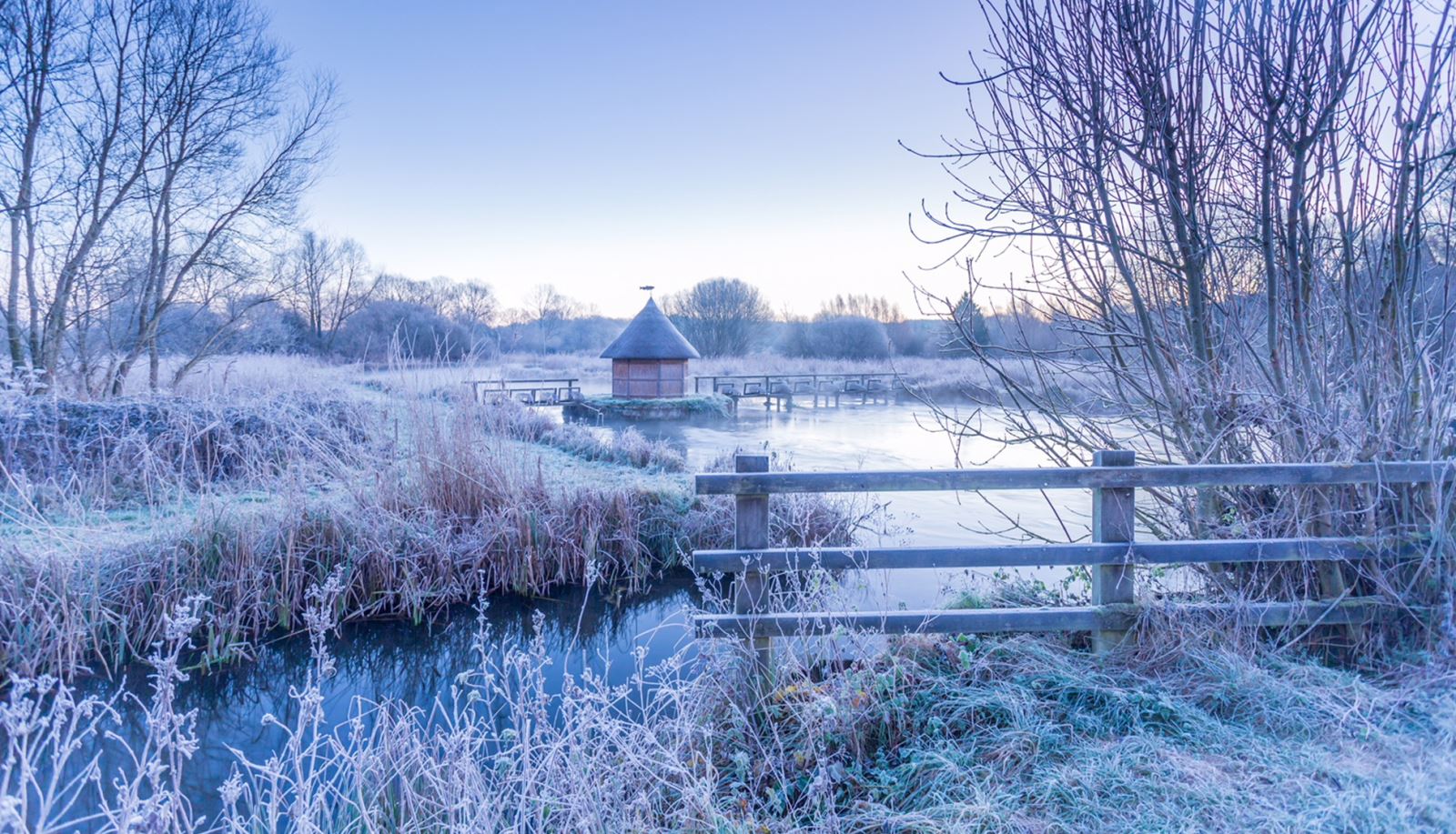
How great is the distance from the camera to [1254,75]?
320 centimetres

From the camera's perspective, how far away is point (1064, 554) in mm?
3150

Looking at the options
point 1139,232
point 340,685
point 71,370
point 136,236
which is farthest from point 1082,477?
point 136,236

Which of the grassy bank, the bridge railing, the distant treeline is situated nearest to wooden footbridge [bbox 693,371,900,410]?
the bridge railing

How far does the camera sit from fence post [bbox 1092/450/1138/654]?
3068mm

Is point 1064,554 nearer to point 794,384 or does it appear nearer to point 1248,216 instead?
point 1248,216

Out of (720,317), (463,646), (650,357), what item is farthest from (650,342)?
(720,317)

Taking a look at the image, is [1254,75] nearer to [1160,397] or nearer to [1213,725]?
[1160,397]

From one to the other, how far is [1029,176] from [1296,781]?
9.34ft

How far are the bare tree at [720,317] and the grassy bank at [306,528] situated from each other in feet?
116

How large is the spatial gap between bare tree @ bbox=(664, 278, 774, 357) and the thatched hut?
20.9 metres

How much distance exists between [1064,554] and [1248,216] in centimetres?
189

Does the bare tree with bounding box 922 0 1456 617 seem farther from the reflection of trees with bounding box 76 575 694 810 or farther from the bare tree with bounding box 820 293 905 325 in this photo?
the bare tree with bounding box 820 293 905 325

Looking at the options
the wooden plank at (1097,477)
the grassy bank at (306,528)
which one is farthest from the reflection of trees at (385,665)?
the wooden plank at (1097,477)

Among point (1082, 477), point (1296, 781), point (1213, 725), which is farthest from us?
point (1082, 477)
